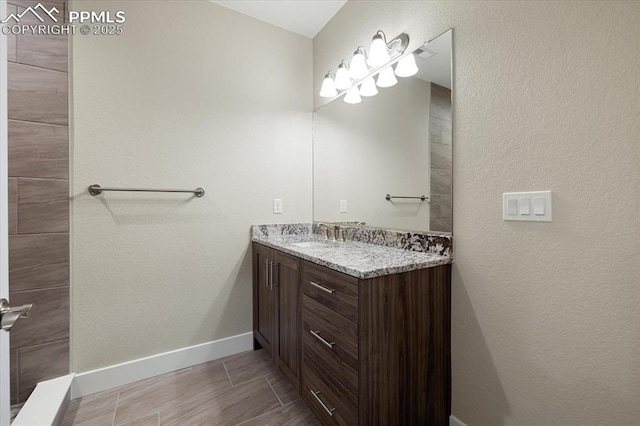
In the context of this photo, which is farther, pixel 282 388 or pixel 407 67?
pixel 282 388

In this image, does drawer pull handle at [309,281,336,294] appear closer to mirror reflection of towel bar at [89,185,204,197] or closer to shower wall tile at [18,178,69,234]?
mirror reflection of towel bar at [89,185,204,197]

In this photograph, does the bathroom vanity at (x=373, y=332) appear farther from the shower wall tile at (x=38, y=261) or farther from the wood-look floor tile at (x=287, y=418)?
the shower wall tile at (x=38, y=261)

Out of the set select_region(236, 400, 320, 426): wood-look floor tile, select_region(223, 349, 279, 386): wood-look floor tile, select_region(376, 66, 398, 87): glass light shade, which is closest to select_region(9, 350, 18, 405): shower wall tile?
select_region(223, 349, 279, 386): wood-look floor tile

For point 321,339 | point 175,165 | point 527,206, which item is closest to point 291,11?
point 175,165

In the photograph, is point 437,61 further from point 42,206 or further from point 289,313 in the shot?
point 42,206

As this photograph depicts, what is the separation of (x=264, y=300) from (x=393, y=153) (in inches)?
49.6

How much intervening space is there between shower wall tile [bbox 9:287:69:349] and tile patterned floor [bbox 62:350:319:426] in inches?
15.6

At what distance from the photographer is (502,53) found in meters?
1.11

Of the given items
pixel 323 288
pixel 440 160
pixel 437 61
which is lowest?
pixel 323 288

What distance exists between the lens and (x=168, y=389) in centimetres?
167

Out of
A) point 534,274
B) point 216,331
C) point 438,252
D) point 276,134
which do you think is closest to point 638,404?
point 534,274

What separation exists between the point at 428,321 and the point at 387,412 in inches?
15.0

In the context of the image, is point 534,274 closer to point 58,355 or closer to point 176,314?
point 176,314

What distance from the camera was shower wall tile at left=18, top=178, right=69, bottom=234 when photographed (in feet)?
4.79
